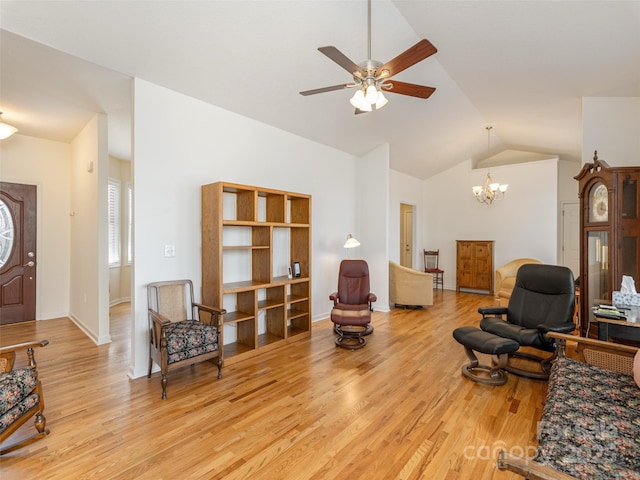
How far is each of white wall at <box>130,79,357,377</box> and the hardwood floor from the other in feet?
2.20

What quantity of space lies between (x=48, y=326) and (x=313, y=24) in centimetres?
541

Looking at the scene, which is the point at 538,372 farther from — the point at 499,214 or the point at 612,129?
the point at 499,214

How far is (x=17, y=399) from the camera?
192 centimetres

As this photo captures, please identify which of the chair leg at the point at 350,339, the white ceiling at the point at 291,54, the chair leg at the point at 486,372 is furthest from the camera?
the chair leg at the point at 350,339

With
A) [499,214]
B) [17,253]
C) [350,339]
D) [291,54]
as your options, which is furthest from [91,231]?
[499,214]

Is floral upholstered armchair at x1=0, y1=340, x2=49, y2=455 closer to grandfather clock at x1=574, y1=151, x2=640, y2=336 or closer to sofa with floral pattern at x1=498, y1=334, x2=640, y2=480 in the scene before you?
sofa with floral pattern at x1=498, y1=334, x2=640, y2=480

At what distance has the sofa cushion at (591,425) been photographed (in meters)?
1.30

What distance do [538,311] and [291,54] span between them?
3666 mm

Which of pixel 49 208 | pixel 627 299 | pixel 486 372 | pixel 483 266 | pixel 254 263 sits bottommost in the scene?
pixel 486 372

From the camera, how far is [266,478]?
69.2 inches

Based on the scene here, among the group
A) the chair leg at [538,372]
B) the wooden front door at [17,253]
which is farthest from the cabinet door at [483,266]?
the wooden front door at [17,253]

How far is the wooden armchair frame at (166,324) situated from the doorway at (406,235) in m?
6.12

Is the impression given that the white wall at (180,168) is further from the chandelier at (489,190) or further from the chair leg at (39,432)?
the chandelier at (489,190)

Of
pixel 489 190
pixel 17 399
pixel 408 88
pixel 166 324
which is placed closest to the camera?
pixel 17 399
